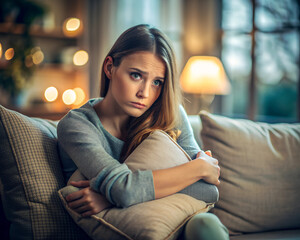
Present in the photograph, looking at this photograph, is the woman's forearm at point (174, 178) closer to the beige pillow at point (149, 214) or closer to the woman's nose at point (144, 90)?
the beige pillow at point (149, 214)

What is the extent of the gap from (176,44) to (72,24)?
131 cm

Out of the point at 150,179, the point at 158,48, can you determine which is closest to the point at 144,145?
the point at 150,179

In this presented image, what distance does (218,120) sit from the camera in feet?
4.50

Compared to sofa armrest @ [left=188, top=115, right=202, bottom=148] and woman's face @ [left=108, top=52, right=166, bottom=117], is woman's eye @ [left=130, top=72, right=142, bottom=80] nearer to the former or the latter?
woman's face @ [left=108, top=52, right=166, bottom=117]

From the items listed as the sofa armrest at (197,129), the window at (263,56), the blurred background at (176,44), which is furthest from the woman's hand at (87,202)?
the window at (263,56)

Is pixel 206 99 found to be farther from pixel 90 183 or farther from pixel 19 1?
pixel 90 183

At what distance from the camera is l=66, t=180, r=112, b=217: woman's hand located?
970mm

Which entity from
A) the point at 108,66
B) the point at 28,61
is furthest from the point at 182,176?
the point at 28,61

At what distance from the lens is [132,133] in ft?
4.13

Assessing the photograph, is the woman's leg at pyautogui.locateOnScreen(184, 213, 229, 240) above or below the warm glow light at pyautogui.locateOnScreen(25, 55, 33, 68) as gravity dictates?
below

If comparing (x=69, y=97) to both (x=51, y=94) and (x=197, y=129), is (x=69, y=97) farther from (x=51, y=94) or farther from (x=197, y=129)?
(x=197, y=129)

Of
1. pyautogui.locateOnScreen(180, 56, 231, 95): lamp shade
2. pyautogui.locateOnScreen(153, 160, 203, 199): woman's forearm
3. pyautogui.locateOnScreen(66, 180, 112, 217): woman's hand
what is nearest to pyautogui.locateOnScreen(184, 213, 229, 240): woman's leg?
pyautogui.locateOnScreen(153, 160, 203, 199): woman's forearm

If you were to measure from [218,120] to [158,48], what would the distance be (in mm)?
412

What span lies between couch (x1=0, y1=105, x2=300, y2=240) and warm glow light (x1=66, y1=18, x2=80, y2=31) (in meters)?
2.82
